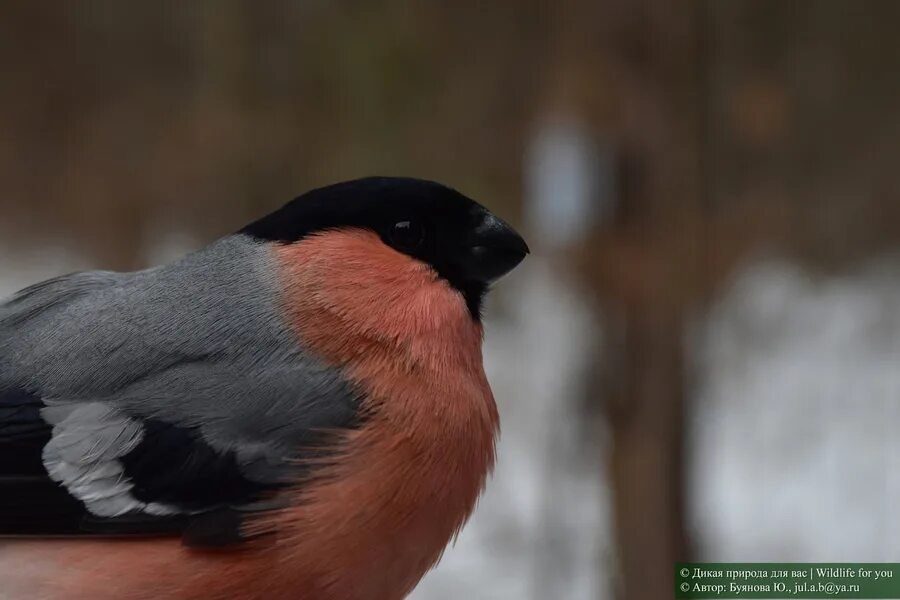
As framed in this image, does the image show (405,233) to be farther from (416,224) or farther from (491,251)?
(491,251)

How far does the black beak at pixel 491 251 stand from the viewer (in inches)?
56.4

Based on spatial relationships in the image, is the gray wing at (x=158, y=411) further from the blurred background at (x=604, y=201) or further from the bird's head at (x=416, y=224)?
the blurred background at (x=604, y=201)

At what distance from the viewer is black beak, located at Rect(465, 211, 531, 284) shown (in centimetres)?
143

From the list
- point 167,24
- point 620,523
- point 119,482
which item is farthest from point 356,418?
point 167,24

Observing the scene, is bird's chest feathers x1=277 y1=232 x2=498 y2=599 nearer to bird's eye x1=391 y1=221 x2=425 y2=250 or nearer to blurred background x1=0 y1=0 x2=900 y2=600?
bird's eye x1=391 y1=221 x2=425 y2=250

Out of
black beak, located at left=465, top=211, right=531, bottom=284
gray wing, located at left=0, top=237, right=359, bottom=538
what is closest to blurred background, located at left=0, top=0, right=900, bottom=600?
black beak, located at left=465, top=211, right=531, bottom=284

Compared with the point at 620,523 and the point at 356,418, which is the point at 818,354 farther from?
the point at 356,418

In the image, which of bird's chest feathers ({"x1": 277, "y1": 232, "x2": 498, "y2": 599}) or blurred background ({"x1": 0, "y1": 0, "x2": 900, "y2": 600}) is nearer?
bird's chest feathers ({"x1": 277, "y1": 232, "x2": 498, "y2": 599})

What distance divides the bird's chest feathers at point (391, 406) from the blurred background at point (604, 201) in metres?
1.88

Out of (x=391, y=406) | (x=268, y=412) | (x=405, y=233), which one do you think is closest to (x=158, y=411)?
(x=268, y=412)

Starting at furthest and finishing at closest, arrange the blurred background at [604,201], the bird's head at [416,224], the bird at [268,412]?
1. the blurred background at [604,201]
2. the bird's head at [416,224]
3. the bird at [268,412]

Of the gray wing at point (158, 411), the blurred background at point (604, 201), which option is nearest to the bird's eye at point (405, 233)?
the gray wing at point (158, 411)

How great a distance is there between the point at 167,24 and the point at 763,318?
2.72 metres

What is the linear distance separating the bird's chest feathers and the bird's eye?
2 cm
